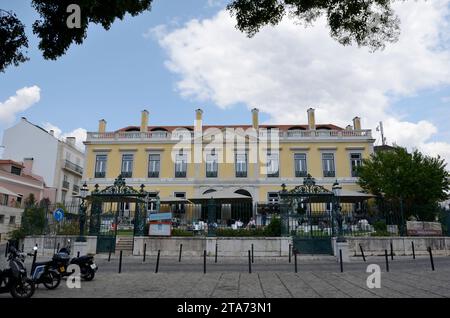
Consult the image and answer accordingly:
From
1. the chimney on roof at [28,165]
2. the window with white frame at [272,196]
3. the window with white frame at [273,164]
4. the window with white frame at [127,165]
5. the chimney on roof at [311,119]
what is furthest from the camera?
the chimney on roof at [28,165]

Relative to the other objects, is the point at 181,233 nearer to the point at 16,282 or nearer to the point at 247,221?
the point at 247,221

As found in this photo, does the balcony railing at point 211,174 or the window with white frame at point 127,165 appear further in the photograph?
the window with white frame at point 127,165

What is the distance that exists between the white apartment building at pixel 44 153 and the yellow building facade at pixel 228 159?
906 cm

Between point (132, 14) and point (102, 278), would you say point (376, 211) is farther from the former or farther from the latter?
point (132, 14)

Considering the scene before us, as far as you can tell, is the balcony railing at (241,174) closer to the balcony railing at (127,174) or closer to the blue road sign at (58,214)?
the balcony railing at (127,174)

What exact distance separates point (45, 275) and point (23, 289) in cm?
100

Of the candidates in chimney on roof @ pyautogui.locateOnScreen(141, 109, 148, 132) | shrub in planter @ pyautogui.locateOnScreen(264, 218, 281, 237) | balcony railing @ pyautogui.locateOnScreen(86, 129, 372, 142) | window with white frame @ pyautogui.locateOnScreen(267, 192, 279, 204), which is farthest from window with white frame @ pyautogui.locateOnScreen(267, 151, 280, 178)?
shrub in planter @ pyautogui.locateOnScreen(264, 218, 281, 237)

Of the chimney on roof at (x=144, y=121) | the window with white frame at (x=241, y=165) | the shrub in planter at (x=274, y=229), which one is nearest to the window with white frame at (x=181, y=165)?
the window with white frame at (x=241, y=165)

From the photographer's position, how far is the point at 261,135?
1323 inches

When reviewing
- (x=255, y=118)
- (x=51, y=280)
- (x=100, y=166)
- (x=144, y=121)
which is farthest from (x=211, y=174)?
(x=51, y=280)

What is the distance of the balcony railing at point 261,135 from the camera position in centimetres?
3338

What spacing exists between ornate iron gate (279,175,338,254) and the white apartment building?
32.1 m

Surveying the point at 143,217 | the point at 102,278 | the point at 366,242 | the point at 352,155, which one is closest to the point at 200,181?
the point at 352,155
